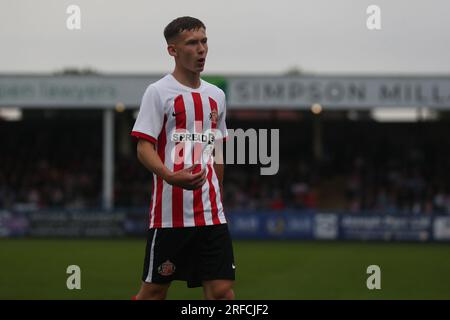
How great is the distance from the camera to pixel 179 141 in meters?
5.68

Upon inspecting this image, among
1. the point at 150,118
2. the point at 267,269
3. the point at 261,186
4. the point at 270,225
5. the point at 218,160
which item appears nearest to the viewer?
the point at 150,118

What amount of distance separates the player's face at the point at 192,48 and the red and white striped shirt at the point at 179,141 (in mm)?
153

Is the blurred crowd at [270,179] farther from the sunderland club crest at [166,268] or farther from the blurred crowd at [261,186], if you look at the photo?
the sunderland club crest at [166,268]

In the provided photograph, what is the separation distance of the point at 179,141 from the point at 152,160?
257 millimetres

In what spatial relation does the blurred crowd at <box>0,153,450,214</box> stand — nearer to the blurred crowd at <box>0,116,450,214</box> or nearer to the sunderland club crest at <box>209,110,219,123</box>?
the blurred crowd at <box>0,116,450,214</box>

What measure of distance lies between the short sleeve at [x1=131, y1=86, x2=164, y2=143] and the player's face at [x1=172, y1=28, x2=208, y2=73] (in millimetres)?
276

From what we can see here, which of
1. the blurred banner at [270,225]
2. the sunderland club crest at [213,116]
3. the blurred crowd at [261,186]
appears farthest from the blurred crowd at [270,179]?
the sunderland club crest at [213,116]

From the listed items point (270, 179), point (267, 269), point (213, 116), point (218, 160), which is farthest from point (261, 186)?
point (213, 116)

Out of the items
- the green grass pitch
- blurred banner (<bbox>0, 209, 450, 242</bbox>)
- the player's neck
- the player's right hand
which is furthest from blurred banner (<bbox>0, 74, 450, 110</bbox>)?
the player's right hand

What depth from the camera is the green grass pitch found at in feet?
37.0

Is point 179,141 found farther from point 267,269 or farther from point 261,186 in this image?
point 261,186

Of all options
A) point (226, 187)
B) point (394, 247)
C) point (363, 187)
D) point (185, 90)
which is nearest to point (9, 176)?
point (226, 187)

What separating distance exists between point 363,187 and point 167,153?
24328mm

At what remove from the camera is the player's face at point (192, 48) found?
18.6ft
